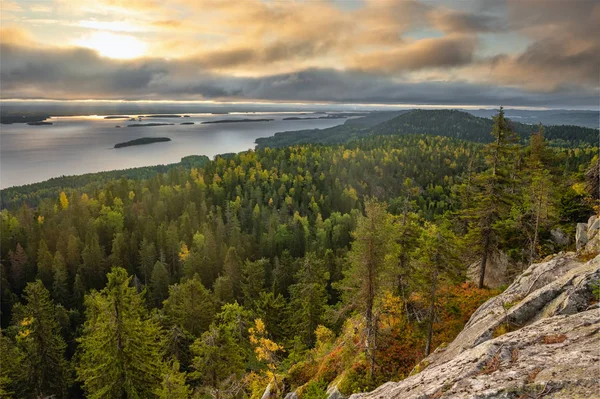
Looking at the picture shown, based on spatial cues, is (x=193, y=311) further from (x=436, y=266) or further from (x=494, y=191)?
(x=494, y=191)

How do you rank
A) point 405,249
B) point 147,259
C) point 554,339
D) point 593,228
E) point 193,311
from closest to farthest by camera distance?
1. point 554,339
2. point 593,228
3. point 405,249
4. point 193,311
5. point 147,259

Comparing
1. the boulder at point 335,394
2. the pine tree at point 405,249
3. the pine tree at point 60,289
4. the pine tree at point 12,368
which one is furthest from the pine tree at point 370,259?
the pine tree at point 60,289

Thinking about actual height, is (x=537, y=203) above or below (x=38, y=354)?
above

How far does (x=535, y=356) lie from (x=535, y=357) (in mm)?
57

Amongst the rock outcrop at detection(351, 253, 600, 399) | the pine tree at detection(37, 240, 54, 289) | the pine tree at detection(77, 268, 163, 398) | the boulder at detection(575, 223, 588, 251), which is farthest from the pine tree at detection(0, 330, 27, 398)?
the boulder at detection(575, 223, 588, 251)

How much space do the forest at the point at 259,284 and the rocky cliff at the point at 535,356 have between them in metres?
6.84

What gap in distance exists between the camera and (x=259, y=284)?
63688 mm

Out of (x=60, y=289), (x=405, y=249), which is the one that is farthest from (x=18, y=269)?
(x=405, y=249)

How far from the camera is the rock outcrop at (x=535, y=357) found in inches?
311

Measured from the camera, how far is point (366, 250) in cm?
2078

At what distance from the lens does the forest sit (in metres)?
23.2

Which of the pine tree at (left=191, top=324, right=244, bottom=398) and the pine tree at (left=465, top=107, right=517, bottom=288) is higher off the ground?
the pine tree at (left=465, top=107, right=517, bottom=288)

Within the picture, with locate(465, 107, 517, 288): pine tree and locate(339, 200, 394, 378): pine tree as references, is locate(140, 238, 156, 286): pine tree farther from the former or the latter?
locate(465, 107, 517, 288): pine tree

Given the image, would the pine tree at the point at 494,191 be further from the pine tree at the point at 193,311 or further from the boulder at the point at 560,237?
the pine tree at the point at 193,311
